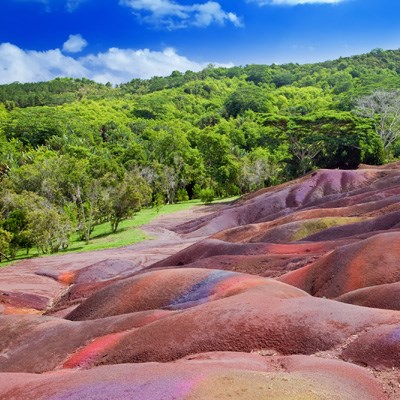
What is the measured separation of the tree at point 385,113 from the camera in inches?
2625

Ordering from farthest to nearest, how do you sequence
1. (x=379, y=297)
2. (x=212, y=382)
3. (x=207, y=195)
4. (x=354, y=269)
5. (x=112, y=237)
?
(x=207, y=195)
(x=112, y=237)
(x=354, y=269)
(x=379, y=297)
(x=212, y=382)

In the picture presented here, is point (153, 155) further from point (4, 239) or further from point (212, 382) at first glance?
point (212, 382)

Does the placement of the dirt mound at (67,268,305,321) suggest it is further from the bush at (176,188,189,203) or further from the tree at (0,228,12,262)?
the bush at (176,188,189,203)

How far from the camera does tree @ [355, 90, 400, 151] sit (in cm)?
6669

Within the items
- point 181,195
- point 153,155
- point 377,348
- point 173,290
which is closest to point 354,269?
point 173,290

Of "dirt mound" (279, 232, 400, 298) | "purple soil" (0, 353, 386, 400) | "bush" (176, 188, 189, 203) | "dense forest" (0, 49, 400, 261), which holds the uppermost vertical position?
"dense forest" (0, 49, 400, 261)

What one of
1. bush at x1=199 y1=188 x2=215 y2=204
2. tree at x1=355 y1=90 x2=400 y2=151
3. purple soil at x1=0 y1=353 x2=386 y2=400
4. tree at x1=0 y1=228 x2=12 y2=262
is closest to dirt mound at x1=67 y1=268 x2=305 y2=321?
purple soil at x1=0 y1=353 x2=386 y2=400

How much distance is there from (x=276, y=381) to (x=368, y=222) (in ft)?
61.6

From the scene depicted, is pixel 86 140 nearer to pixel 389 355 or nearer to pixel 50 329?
pixel 50 329

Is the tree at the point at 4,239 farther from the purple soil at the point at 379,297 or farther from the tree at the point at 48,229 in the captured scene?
the purple soil at the point at 379,297

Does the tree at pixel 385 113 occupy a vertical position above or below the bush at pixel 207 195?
above

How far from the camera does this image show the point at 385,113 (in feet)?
218

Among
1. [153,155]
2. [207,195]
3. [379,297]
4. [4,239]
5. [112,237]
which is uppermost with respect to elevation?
[153,155]

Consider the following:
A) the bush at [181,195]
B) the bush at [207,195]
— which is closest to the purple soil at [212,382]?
the bush at [207,195]
